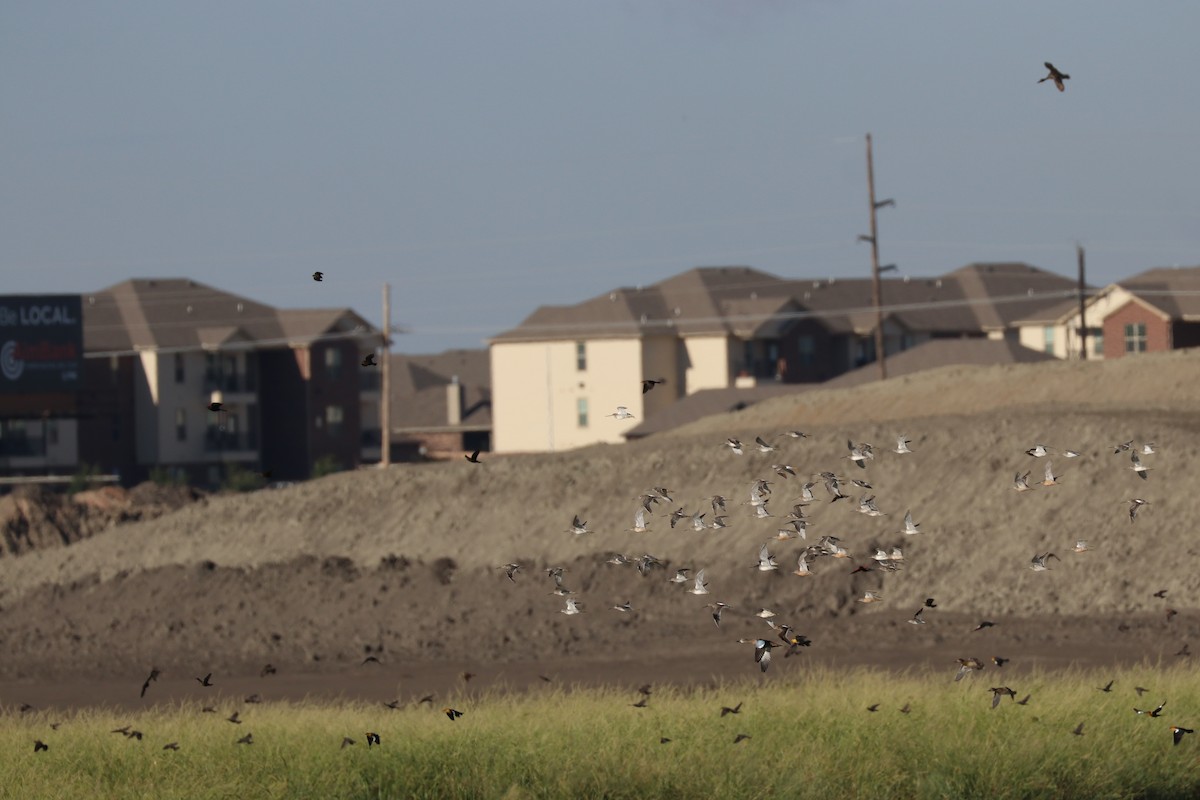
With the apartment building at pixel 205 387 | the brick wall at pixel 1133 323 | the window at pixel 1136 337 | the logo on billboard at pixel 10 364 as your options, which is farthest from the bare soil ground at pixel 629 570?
the apartment building at pixel 205 387

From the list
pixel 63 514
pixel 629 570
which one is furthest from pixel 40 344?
pixel 629 570

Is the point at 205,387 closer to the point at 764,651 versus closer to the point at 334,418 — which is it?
the point at 334,418

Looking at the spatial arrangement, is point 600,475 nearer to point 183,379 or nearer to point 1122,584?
point 1122,584

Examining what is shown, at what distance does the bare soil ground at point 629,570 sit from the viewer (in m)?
35.6

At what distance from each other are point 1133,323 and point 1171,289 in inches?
197

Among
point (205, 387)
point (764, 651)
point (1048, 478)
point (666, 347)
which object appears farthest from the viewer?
point (666, 347)

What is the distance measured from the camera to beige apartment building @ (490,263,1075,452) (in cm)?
10862

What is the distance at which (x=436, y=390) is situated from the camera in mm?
132250

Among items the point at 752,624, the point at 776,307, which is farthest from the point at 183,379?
the point at 752,624

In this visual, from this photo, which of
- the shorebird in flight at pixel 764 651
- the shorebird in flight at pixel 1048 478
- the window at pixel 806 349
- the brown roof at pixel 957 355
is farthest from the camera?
the window at pixel 806 349

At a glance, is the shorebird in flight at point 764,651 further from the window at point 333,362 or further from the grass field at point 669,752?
the window at point 333,362

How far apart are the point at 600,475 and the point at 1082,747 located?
88.4ft

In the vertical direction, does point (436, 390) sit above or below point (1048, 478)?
above

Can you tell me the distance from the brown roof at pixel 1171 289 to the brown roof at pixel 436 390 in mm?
41097
